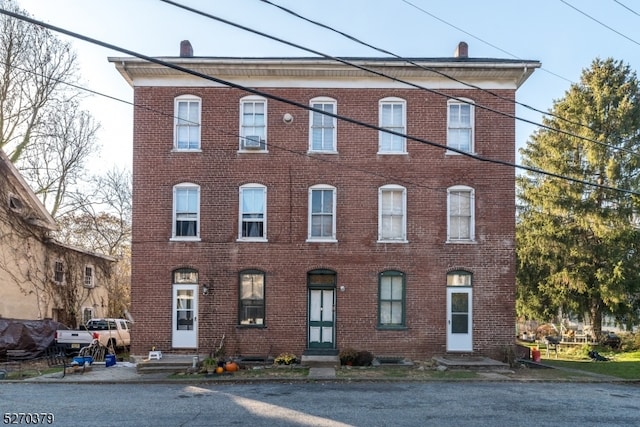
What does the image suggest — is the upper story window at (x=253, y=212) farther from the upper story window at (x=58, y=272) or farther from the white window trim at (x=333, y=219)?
the upper story window at (x=58, y=272)

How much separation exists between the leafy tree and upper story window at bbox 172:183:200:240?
18407mm

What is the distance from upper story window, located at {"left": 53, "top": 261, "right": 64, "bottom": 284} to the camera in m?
24.0

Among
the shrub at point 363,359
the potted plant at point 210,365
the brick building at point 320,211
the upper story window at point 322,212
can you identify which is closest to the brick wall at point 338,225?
the brick building at point 320,211

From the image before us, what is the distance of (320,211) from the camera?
706 inches

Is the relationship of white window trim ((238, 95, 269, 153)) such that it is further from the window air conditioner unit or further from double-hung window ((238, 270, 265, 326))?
double-hung window ((238, 270, 265, 326))

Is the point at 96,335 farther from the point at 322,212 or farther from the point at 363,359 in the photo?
the point at 363,359

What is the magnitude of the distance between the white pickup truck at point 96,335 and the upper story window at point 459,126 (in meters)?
14.0

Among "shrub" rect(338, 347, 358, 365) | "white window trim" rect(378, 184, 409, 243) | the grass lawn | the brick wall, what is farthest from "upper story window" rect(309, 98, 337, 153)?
the grass lawn

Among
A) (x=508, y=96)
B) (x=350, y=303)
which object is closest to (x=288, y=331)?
(x=350, y=303)

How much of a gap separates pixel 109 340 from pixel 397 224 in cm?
1223

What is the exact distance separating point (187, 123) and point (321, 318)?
315 inches

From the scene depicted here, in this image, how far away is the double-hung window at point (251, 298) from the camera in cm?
1755

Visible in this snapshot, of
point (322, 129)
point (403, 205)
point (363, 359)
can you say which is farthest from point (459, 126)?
point (363, 359)

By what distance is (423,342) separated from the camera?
17.4m
